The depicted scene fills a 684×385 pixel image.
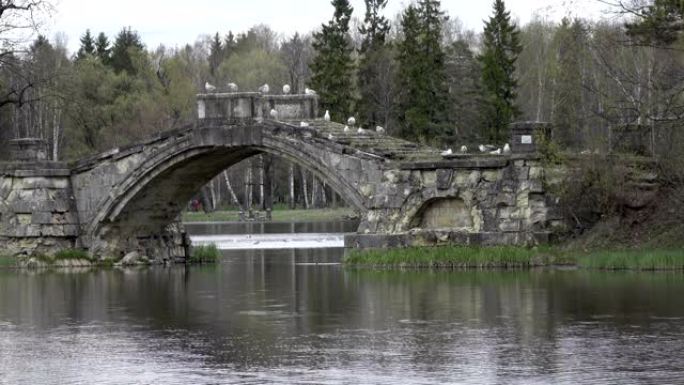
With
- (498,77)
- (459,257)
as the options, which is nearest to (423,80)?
(498,77)

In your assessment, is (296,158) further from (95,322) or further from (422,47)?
(422,47)

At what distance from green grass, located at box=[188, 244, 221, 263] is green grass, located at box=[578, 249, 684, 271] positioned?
1253cm

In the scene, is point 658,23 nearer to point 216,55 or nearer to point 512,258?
point 512,258

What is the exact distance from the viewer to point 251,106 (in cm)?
4188

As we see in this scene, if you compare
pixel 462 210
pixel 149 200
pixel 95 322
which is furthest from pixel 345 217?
pixel 95 322

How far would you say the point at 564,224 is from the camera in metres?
38.7

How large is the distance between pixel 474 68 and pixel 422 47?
373 inches

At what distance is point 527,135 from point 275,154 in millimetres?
6748

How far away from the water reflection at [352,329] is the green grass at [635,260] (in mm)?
1305

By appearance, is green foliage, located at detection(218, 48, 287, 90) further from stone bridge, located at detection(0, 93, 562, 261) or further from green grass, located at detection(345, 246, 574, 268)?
green grass, located at detection(345, 246, 574, 268)

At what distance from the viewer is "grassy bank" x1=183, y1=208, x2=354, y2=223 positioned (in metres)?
83.5

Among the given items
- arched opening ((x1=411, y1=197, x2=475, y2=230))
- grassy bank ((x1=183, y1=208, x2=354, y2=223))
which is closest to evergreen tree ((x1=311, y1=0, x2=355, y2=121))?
grassy bank ((x1=183, y1=208, x2=354, y2=223))

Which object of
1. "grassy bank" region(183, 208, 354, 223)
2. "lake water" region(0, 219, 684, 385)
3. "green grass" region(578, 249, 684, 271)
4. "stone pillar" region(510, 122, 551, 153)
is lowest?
"lake water" region(0, 219, 684, 385)

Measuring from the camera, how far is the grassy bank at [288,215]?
83500 mm
